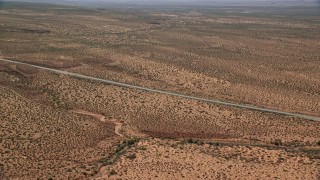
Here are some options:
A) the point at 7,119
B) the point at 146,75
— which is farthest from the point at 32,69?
the point at 7,119

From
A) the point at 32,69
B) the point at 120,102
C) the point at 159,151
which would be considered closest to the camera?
the point at 159,151

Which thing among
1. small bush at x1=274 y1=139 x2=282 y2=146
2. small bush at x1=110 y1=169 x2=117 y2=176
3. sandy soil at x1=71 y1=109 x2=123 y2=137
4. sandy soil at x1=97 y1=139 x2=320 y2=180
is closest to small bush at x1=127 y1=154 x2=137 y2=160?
sandy soil at x1=97 y1=139 x2=320 y2=180

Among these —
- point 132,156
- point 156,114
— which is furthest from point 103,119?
point 132,156

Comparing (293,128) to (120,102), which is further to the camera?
(120,102)

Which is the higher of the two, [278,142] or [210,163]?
[210,163]

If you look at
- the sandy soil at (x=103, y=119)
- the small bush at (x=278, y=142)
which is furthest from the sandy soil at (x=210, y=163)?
the sandy soil at (x=103, y=119)

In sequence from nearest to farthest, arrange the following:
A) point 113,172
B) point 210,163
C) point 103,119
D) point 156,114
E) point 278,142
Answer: point 113,172 → point 210,163 → point 278,142 → point 103,119 → point 156,114

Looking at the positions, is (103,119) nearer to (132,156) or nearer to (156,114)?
(156,114)

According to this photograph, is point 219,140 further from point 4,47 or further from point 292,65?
point 4,47

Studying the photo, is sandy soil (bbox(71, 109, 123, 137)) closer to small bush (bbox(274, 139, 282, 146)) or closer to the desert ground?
the desert ground
